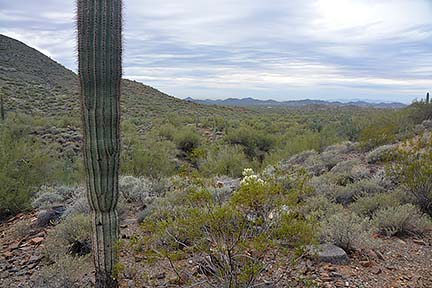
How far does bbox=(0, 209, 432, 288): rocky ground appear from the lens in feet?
15.6

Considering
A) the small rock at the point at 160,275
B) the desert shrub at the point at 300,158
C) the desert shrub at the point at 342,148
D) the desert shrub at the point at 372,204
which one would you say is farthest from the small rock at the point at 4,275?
the desert shrub at the point at 342,148

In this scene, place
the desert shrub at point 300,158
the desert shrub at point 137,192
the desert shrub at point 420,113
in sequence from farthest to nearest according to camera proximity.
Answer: the desert shrub at point 420,113
the desert shrub at point 300,158
the desert shrub at point 137,192

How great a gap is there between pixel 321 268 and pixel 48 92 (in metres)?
33.1

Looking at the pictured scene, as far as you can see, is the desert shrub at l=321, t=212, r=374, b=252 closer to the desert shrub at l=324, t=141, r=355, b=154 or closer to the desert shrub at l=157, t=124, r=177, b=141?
the desert shrub at l=324, t=141, r=355, b=154

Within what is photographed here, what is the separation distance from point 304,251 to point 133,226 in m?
3.78

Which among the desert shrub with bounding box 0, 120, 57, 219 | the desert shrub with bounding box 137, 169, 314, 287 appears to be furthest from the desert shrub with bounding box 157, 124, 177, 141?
the desert shrub with bounding box 137, 169, 314, 287

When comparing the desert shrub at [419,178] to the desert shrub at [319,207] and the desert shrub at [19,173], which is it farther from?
the desert shrub at [19,173]

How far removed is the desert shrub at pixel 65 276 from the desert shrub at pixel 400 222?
4.27 meters

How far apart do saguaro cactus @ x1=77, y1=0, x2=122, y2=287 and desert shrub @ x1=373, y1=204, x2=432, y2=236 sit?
409 centimetres

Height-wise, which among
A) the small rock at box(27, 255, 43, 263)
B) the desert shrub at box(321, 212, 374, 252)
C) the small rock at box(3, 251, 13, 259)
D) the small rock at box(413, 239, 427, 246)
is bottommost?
the small rock at box(3, 251, 13, 259)

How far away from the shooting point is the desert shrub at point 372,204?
7234 millimetres

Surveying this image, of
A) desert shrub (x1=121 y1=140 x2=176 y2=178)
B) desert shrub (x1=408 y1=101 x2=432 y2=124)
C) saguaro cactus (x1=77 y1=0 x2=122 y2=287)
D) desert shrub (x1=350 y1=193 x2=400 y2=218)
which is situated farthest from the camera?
desert shrub (x1=408 y1=101 x2=432 y2=124)

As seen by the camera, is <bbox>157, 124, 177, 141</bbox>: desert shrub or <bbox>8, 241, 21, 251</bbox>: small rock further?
<bbox>157, 124, 177, 141</bbox>: desert shrub

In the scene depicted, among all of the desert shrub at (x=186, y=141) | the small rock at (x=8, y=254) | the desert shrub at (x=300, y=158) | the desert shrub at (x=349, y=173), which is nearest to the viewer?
the small rock at (x=8, y=254)
